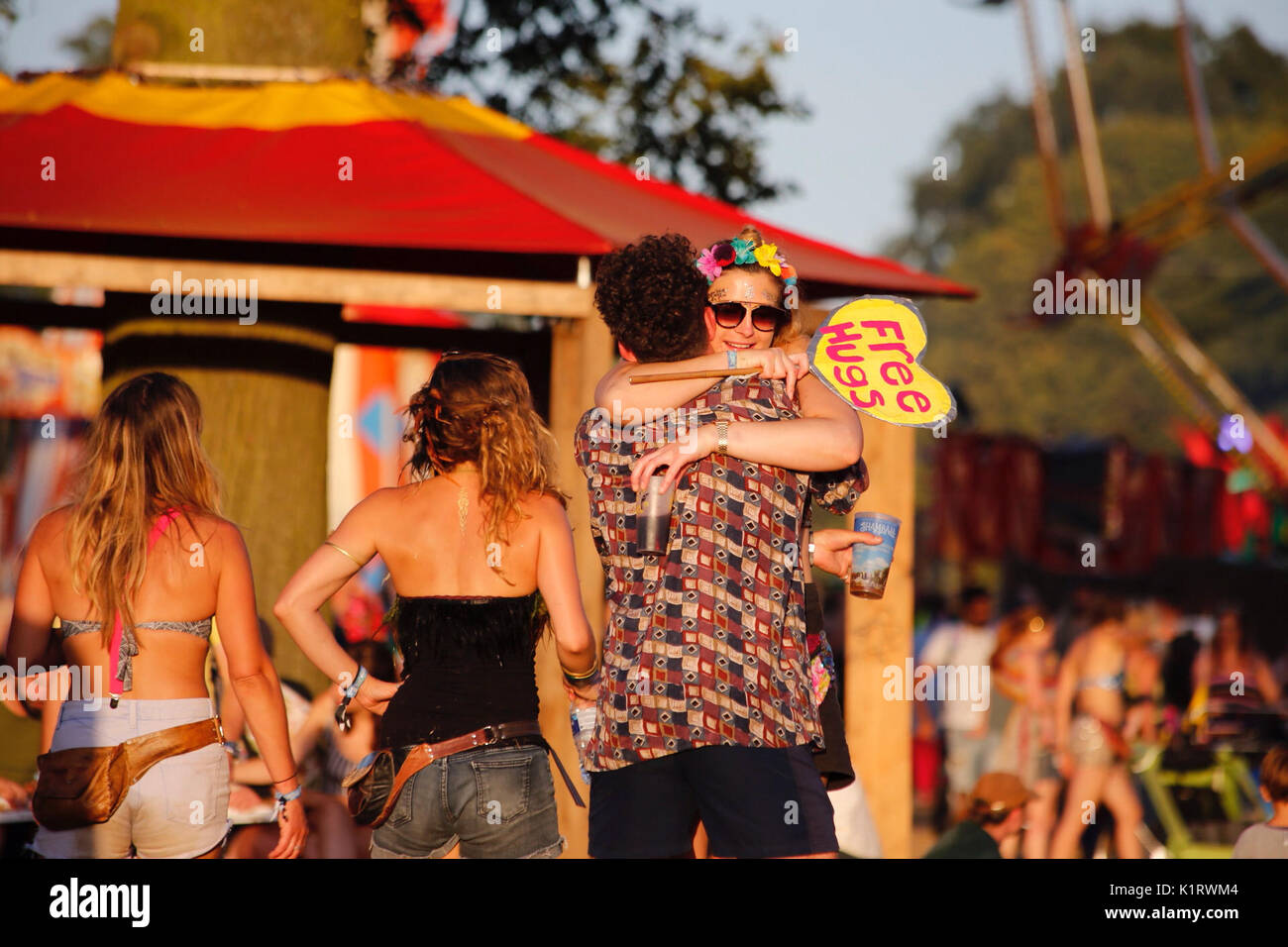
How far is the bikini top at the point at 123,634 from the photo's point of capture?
12.2ft

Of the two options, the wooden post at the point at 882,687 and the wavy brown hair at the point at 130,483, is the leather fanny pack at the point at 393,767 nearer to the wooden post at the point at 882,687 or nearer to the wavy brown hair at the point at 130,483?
the wavy brown hair at the point at 130,483

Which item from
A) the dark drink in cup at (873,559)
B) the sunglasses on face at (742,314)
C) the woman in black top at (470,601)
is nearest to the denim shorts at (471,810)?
the woman in black top at (470,601)

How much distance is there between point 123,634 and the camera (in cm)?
373

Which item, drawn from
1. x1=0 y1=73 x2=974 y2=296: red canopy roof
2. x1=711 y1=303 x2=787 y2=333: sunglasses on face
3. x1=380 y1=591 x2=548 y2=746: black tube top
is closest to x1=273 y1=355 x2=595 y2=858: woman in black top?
x1=380 y1=591 x2=548 y2=746: black tube top

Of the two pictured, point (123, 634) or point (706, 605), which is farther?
point (123, 634)

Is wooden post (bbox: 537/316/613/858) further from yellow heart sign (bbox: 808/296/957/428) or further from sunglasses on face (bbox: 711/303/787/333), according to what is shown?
sunglasses on face (bbox: 711/303/787/333)

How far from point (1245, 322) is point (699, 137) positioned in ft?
180

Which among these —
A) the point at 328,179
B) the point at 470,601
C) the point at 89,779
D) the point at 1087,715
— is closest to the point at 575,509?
the point at 328,179

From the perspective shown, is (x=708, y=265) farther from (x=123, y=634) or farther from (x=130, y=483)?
(x=123, y=634)

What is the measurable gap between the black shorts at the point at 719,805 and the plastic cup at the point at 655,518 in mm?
459

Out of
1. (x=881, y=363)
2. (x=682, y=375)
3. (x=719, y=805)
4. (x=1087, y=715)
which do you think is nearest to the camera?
(x=719, y=805)

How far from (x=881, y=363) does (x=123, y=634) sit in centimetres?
206
